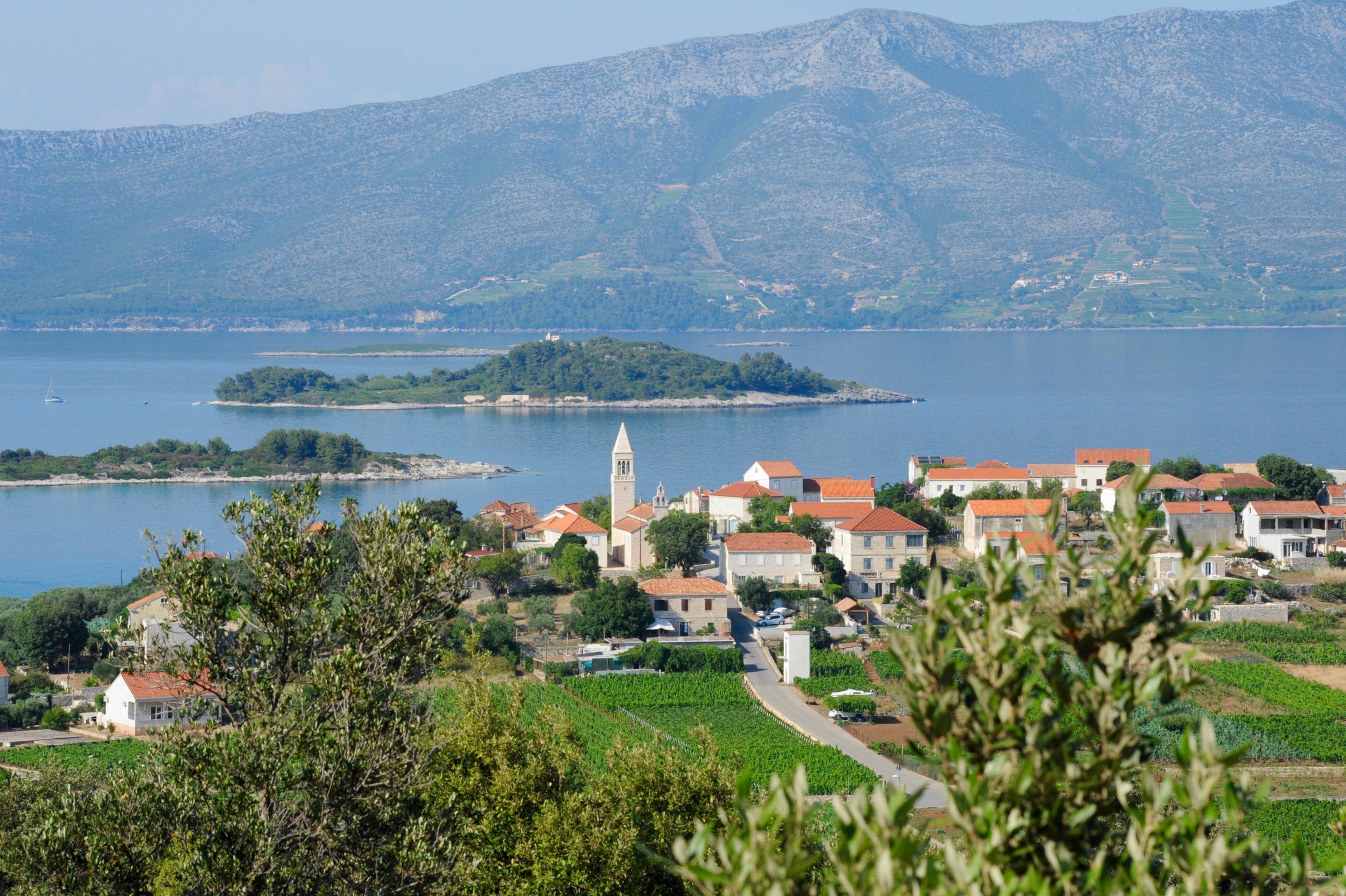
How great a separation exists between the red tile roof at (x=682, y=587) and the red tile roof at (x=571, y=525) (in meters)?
6.52

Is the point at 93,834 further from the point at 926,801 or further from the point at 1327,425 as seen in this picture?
the point at 1327,425

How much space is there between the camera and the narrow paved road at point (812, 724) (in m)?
20.3

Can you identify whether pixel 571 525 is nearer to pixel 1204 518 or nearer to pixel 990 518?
pixel 990 518

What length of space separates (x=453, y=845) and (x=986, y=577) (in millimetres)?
5266

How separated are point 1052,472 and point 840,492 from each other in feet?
25.3

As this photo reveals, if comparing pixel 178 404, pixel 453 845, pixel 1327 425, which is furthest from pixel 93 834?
pixel 178 404

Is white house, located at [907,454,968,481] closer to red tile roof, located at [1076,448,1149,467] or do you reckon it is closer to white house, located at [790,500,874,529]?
red tile roof, located at [1076,448,1149,467]

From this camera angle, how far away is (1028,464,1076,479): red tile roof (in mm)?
44031

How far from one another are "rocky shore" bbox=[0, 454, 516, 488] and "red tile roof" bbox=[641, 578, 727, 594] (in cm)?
3157

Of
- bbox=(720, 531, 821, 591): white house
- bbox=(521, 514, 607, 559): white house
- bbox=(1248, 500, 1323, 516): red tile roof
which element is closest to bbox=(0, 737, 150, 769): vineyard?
bbox=(720, 531, 821, 591): white house

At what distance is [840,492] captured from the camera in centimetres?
4031

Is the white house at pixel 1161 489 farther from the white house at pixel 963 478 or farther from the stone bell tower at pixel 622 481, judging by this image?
the stone bell tower at pixel 622 481

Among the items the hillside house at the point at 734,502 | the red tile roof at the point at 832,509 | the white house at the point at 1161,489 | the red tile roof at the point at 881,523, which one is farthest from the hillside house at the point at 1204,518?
the hillside house at the point at 734,502

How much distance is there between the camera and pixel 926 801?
1944 centimetres
